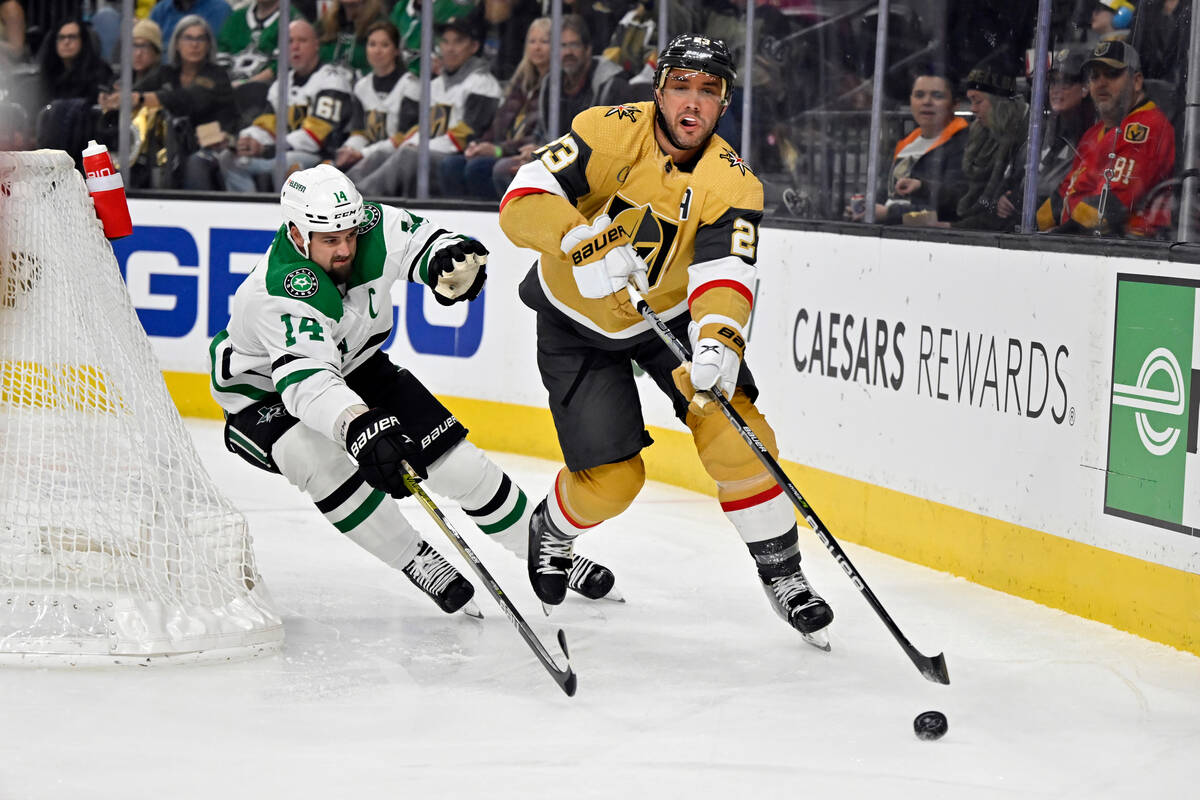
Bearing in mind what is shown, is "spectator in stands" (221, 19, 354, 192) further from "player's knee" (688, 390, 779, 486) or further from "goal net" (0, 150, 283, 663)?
"player's knee" (688, 390, 779, 486)

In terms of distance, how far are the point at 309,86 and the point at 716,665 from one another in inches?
148

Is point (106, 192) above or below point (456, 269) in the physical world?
above

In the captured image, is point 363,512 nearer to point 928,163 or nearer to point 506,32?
point 928,163

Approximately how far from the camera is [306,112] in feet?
19.9

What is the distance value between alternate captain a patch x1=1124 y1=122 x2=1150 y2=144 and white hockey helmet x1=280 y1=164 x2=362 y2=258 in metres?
1.72

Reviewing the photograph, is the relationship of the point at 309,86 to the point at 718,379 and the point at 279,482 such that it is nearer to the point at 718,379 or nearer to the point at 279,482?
the point at 279,482

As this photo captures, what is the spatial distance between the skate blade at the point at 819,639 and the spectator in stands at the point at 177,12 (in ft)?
13.5

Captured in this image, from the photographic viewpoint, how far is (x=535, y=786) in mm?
2303

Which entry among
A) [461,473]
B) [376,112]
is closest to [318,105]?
[376,112]

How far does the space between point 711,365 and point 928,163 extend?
1.53 m

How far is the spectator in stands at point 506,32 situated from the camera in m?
5.63

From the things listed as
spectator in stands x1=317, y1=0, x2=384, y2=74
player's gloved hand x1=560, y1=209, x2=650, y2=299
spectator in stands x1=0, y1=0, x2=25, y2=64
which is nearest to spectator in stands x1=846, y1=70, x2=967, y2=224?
player's gloved hand x1=560, y1=209, x2=650, y2=299

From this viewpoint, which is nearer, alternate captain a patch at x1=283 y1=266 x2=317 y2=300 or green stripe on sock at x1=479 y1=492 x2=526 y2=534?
alternate captain a patch at x1=283 y1=266 x2=317 y2=300

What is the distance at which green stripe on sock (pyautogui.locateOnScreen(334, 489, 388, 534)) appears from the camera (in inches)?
126
